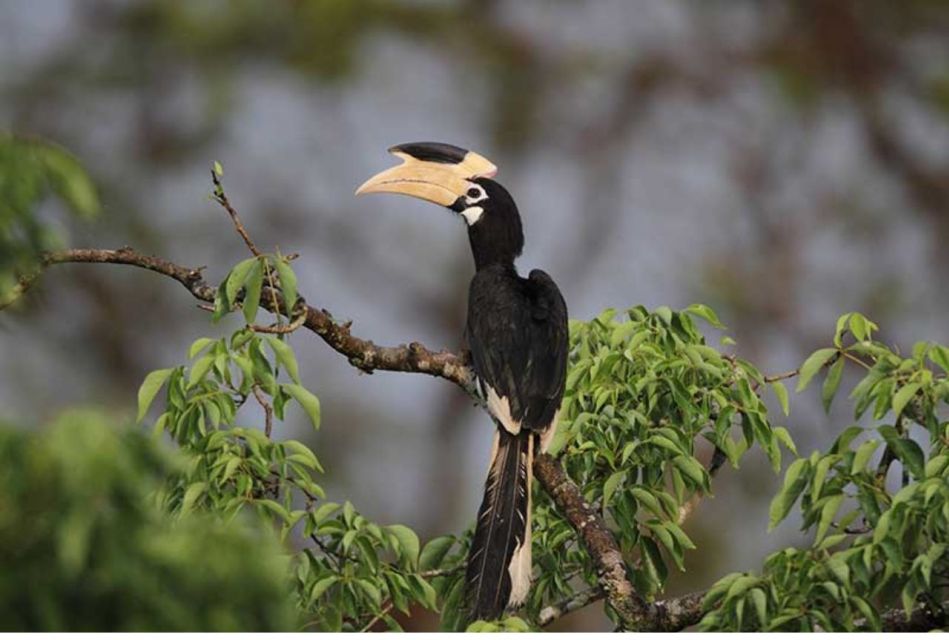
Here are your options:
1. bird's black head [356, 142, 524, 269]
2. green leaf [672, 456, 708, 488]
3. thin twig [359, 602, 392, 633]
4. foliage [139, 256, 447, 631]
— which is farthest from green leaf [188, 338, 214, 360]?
bird's black head [356, 142, 524, 269]

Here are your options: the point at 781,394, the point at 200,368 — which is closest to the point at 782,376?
the point at 781,394

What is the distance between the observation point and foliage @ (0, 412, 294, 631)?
0.82 metres

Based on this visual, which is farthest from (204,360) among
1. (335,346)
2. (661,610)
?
(661,610)

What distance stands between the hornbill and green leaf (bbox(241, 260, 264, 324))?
399mm

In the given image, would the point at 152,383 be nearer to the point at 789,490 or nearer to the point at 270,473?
the point at 270,473

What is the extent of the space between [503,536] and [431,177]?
0.79 m

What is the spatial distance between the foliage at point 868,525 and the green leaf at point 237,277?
1.85 feet

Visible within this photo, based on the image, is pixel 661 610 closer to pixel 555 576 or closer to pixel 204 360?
pixel 555 576

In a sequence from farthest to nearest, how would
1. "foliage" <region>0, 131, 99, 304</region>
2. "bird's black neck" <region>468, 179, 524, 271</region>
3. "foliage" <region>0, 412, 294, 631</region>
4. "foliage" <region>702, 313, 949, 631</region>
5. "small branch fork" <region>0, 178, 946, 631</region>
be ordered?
"bird's black neck" <region>468, 179, 524, 271</region>, "small branch fork" <region>0, 178, 946, 631</region>, "foliage" <region>702, 313, 949, 631</region>, "foliage" <region>0, 131, 99, 304</region>, "foliage" <region>0, 412, 294, 631</region>

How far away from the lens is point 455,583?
1.84m

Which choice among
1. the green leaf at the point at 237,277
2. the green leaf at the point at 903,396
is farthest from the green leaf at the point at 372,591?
the green leaf at the point at 903,396

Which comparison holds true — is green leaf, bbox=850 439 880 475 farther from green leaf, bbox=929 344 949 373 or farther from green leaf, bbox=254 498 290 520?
green leaf, bbox=254 498 290 520

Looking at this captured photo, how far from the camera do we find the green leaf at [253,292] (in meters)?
1.59

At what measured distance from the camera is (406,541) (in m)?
1.65
